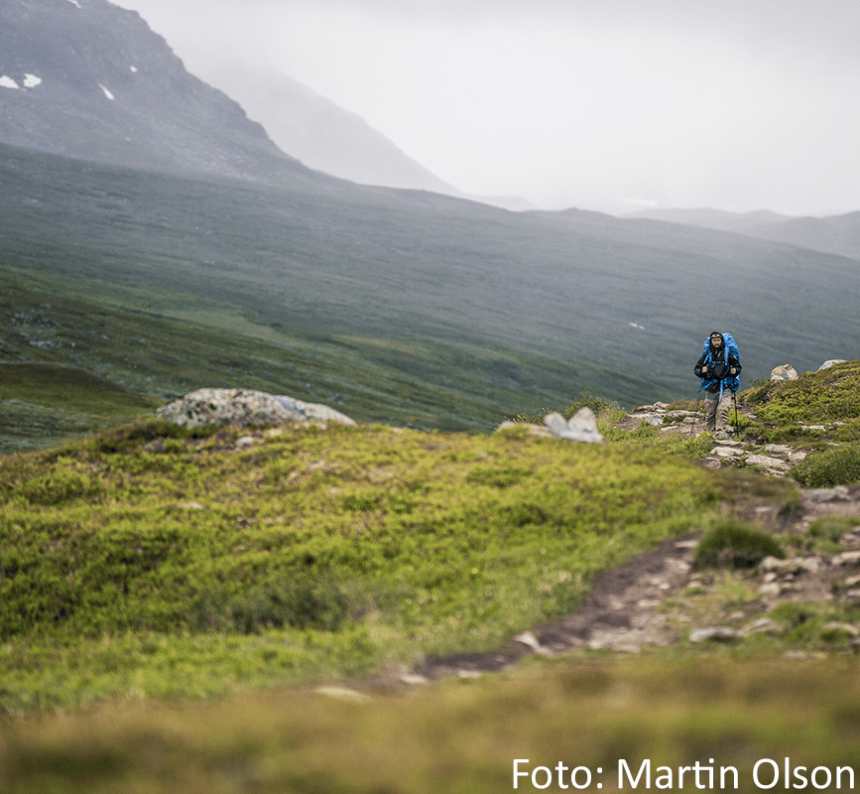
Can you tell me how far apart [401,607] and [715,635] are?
13.8 feet

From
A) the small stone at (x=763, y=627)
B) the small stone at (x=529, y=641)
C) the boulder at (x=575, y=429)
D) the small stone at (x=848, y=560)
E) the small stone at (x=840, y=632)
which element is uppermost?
the boulder at (x=575, y=429)

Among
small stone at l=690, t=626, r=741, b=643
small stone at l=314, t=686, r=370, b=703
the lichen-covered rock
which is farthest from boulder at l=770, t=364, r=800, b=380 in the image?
small stone at l=314, t=686, r=370, b=703

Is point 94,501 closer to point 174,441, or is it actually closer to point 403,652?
point 174,441

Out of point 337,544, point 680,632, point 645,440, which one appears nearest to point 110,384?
point 645,440

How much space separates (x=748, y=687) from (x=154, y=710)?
548cm

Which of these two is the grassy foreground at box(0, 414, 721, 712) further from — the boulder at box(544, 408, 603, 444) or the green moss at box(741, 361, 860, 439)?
the green moss at box(741, 361, 860, 439)

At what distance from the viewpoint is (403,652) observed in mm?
9375

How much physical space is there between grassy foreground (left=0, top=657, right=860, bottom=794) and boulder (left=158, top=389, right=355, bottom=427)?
36.5 ft

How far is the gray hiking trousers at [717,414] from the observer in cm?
2598

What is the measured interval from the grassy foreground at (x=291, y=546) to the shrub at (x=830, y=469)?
4.13 m

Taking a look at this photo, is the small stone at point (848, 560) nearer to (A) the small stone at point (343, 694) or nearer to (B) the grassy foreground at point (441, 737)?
(B) the grassy foreground at point (441, 737)

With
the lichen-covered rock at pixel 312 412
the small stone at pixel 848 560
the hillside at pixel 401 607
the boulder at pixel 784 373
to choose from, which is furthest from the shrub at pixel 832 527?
the boulder at pixel 784 373

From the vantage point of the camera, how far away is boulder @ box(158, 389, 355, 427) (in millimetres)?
18016

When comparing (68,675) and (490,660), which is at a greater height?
(490,660)
